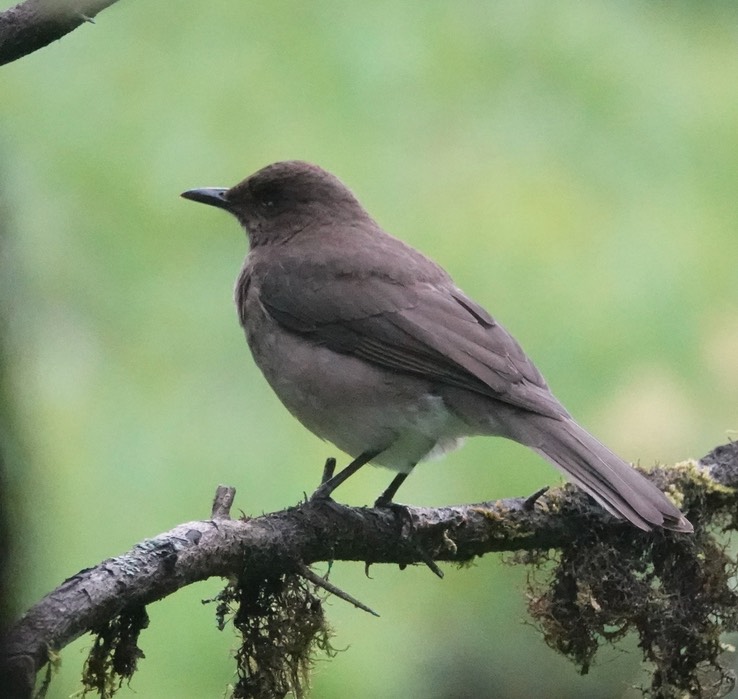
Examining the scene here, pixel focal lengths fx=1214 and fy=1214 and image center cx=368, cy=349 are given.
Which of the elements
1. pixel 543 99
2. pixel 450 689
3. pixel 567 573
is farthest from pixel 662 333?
pixel 567 573

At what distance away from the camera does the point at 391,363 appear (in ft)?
14.2

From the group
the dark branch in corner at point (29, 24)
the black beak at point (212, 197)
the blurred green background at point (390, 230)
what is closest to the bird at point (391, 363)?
the black beak at point (212, 197)

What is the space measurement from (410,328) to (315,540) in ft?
3.52

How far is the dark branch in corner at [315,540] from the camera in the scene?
2.57 m

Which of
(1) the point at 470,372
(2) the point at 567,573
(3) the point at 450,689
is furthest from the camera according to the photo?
(3) the point at 450,689

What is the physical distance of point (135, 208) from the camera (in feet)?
20.5

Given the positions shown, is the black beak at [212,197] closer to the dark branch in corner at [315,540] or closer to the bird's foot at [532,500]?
the dark branch in corner at [315,540]

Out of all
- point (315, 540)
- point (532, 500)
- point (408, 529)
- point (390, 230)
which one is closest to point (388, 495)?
point (408, 529)

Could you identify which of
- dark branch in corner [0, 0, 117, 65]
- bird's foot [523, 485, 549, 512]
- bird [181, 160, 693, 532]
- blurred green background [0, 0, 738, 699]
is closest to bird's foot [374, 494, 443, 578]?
bird [181, 160, 693, 532]

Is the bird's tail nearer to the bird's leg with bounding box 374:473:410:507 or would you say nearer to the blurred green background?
the bird's leg with bounding box 374:473:410:507

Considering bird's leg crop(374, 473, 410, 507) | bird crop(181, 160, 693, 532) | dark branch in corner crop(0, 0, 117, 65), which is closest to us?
dark branch in corner crop(0, 0, 117, 65)

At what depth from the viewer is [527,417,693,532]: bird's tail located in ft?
11.7

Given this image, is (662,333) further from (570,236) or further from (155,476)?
(155,476)

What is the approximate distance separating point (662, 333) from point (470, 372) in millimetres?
2393
